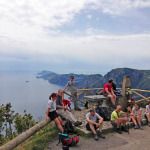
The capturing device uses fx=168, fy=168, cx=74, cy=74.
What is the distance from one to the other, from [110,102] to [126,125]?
6.40 ft

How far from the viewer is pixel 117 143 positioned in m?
6.25

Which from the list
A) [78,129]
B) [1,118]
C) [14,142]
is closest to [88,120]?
[78,129]

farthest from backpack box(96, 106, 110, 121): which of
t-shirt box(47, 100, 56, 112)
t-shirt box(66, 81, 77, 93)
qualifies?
t-shirt box(47, 100, 56, 112)

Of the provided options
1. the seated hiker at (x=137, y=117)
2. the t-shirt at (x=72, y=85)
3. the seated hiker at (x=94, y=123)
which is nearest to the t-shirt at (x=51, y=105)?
the seated hiker at (x=94, y=123)

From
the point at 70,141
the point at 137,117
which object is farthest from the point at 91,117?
the point at 137,117

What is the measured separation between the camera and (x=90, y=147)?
231 inches

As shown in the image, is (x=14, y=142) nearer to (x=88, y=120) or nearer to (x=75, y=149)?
(x=75, y=149)

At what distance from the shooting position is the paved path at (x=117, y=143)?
5.84 meters

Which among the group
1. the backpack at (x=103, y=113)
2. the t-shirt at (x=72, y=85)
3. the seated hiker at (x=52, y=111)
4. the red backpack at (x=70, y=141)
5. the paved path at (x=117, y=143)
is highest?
the t-shirt at (x=72, y=85)

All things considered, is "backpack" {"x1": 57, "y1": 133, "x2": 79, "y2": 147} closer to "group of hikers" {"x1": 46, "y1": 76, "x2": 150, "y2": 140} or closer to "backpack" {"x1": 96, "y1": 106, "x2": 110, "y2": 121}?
"group of hikers" {"x1": 46, "y1": 76, "x2": 150, "y2": 140}

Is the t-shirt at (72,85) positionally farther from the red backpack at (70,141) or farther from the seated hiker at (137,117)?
the red backpack at (70,141)

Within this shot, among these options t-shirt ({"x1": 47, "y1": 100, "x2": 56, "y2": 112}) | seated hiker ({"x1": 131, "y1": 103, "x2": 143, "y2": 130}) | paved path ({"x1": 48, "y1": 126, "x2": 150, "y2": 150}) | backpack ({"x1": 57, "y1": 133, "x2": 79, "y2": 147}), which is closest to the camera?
backpack ({"x1": 57, "y1": 133, "x2": 79, "y2": 147})

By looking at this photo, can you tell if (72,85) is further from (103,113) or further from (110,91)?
(103,113)

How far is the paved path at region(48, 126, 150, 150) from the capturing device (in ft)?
19.2
